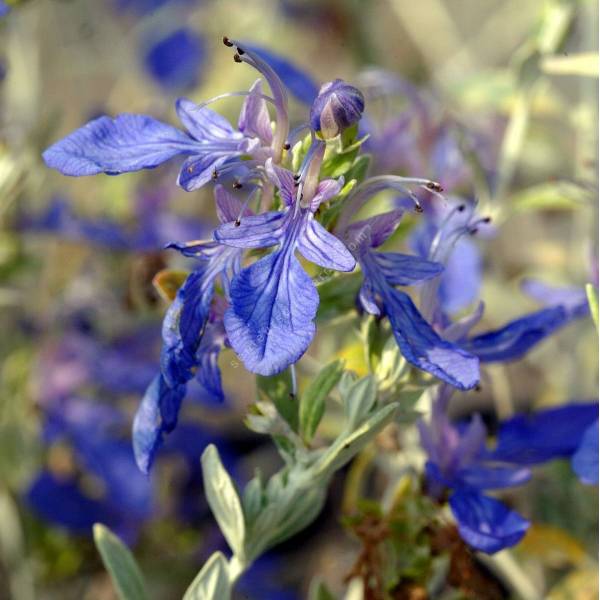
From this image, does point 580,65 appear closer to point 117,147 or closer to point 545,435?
point 545,435

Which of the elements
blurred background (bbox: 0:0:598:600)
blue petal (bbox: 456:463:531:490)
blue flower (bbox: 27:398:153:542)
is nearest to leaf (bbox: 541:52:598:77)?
blurred background (bbox: 0:0:598:600)

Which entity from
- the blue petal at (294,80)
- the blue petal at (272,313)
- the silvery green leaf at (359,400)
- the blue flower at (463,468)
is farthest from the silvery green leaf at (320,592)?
the blue petal at (294,80)

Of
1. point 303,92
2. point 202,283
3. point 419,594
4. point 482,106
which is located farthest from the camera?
point 482,106

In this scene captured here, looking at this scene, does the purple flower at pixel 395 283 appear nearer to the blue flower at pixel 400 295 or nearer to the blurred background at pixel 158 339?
the blue flower at pixel 400 295

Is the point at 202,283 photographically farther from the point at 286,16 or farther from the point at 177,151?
the point at 286,16

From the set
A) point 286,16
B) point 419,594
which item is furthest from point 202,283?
point 286,16

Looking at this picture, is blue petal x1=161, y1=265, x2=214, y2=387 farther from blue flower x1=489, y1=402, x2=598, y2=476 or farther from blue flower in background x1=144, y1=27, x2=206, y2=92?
blue flower in background x1=144, y1=27, x2=206, y2=92
